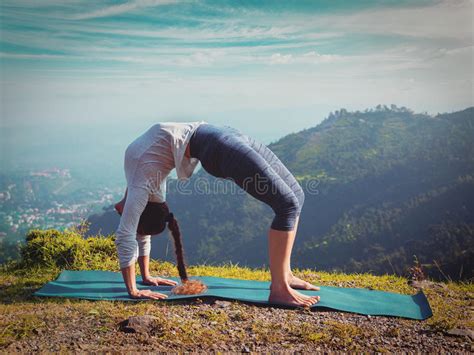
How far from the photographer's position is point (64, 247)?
4.86 meters

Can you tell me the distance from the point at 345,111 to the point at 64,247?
76432 mm

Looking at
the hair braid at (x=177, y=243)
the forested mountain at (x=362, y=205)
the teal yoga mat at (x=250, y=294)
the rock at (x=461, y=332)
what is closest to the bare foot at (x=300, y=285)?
the teal yoga mat at (x=250, y=294)

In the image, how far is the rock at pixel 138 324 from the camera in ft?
9.06

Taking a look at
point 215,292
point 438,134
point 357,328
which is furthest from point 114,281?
point 438,134

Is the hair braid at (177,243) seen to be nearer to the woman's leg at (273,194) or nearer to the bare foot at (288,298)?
the woman's leg at (273,194)

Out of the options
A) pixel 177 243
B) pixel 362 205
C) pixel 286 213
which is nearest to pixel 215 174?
pixel 286 213

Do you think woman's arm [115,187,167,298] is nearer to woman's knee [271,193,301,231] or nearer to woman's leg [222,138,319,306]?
woman's leg [222,138,319,306]

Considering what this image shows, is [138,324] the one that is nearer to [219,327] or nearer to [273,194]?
[219,327]

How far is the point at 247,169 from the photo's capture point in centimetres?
320

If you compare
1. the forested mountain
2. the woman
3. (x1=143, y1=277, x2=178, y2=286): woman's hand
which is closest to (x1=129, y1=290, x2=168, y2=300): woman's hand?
the woman

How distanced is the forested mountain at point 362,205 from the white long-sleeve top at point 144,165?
2658 centimetres

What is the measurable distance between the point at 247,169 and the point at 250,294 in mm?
1063

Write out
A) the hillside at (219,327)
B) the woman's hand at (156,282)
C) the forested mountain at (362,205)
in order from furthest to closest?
the forested mountain at (362,205)
the woman's hand at (156,282)
the hillside at (219,327)

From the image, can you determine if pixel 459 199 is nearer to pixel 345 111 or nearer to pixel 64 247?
pixel 345 111
